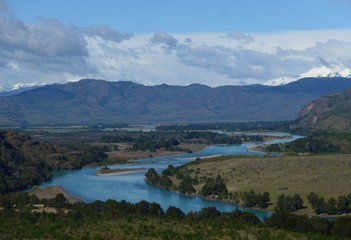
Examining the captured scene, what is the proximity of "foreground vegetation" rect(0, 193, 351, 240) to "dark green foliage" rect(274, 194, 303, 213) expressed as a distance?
1411cm

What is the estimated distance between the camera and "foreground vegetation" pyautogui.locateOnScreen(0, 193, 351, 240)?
59.8m

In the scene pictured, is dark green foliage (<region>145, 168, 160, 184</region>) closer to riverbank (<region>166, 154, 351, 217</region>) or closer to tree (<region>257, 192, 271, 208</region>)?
riverbank (<region>166, 154, 351, 217</region>)

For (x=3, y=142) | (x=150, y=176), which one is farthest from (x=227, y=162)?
(x=3, y=142)

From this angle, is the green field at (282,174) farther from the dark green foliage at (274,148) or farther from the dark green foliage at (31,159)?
the dark green foliage at (274,148)

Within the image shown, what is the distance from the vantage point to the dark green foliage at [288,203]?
82.9 metres

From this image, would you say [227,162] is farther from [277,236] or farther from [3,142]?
[277,236]

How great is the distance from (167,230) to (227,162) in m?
64.3

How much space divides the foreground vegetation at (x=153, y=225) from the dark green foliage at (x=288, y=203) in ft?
46.3

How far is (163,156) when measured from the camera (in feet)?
546

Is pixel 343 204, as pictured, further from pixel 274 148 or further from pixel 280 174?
pixel 274 148

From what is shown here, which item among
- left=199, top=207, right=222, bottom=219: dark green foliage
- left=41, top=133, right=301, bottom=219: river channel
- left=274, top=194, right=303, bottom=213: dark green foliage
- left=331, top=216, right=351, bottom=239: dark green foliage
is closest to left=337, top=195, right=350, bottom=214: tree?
left=274, top=194, right=303, bottom=213: dark green foliage

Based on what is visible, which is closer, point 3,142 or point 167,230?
point 167,230

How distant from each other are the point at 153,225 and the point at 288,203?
84.4 ft

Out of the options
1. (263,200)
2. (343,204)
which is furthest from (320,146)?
(343,204)
